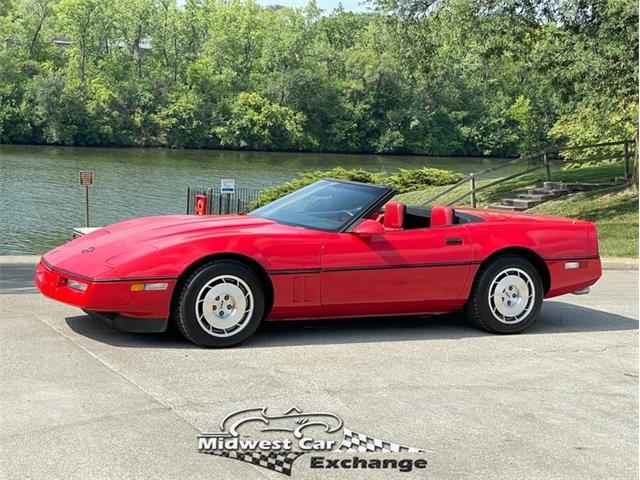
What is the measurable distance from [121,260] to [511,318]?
136 inches

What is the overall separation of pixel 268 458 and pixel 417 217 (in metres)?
3.78

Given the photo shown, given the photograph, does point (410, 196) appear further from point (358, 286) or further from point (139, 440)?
point (139, 440)

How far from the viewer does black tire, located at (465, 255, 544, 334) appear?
7.90 metres

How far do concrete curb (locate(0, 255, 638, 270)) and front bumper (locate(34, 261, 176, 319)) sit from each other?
6.80 metres

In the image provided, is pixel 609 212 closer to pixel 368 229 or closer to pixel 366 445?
pixel 368 229

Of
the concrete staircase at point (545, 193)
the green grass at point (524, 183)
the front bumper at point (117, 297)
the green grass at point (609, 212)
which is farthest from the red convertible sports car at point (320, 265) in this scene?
the green grass at point (524, 183)

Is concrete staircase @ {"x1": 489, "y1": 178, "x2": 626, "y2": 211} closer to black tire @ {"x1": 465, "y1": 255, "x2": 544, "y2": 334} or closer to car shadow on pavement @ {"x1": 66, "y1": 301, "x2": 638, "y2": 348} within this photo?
car shadow on pavement @ {"x1": 66, "y1": 301, "x2": 638, "y2": 348}

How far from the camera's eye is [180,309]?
22.3 ft

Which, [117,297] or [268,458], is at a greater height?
[117,297]

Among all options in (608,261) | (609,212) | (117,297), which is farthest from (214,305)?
(609,212)

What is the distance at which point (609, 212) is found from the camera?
2462 centimetres

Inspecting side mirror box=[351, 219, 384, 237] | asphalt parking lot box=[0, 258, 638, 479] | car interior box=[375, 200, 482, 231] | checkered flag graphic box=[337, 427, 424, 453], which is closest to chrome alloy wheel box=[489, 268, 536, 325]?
asphalt parking lot box=[0, 258, 638, 479]

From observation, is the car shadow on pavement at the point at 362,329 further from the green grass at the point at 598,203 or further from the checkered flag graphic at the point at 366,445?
the green grass at the point at 598,203

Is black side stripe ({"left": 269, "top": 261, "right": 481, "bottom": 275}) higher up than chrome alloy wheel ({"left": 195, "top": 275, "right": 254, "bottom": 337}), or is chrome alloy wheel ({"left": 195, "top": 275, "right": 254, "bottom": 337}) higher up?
black side stripe ({"left": 269, "top": 261, "right": 481, "bottom": 275})
